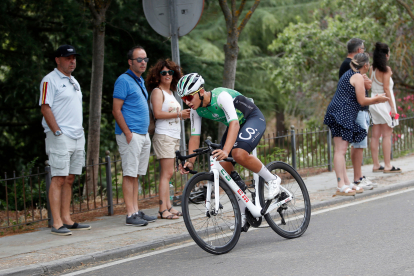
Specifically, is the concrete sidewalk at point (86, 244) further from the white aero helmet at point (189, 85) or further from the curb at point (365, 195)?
the white aero helmet at point (189, 85)

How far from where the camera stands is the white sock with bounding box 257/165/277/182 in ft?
18.5

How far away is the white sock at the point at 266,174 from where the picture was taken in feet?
18.5

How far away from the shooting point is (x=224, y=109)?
212 inches

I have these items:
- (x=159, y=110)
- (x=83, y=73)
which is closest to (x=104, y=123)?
(x=83, y=73)

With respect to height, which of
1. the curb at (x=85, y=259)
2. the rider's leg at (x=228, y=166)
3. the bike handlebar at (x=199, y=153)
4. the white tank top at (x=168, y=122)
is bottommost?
the curb at (x=85, y=259)

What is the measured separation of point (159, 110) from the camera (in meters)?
7.09

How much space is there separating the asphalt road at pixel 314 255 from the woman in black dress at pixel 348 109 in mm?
1514

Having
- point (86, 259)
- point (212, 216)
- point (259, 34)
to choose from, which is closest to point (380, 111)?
point (212, 216)

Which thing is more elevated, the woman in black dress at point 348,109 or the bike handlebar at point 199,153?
the woman in black dress at point 348,109

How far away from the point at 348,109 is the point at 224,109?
3.20m

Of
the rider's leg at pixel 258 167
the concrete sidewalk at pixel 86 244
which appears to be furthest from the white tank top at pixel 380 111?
the rider's leg at pixel 258 167

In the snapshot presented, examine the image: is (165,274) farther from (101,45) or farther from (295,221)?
(101,45)

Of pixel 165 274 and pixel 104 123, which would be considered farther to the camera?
pixel 104 123

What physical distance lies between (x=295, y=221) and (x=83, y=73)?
7602 millimetres
